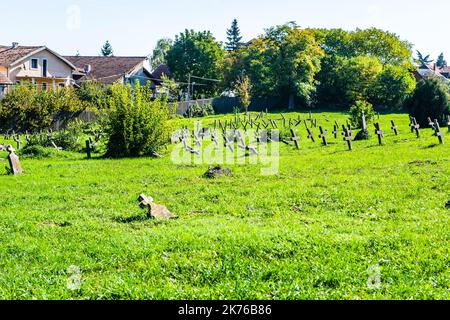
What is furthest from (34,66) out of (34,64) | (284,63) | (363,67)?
(363,67)

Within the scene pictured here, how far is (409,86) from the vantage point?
53.6 metres

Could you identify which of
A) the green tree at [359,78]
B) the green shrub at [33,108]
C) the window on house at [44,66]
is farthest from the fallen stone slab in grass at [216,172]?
the window on house at [44,66]

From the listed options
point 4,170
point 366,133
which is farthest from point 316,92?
point 4,170

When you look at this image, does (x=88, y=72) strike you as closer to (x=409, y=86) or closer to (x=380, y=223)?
(x=409, y=86)

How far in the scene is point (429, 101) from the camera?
1254 inches

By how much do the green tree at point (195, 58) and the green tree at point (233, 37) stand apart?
22330 millimetres

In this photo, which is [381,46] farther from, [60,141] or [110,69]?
[60,141]

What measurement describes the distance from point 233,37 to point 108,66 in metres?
36.2

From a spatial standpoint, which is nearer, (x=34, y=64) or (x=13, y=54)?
(x=13, y=54)

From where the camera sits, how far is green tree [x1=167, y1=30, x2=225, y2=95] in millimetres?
71875

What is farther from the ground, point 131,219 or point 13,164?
point 13,164

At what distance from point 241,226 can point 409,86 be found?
164 feet

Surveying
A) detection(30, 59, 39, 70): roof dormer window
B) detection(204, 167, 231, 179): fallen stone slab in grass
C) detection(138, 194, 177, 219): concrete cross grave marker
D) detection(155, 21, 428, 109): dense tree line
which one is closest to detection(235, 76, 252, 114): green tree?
detection(155, 21, 428, 109): dense tree line

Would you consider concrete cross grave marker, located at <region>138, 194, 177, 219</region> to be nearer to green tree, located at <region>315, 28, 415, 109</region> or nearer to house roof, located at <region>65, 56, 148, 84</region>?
green tree, located at <region>315, 28, 415, 109</region>
